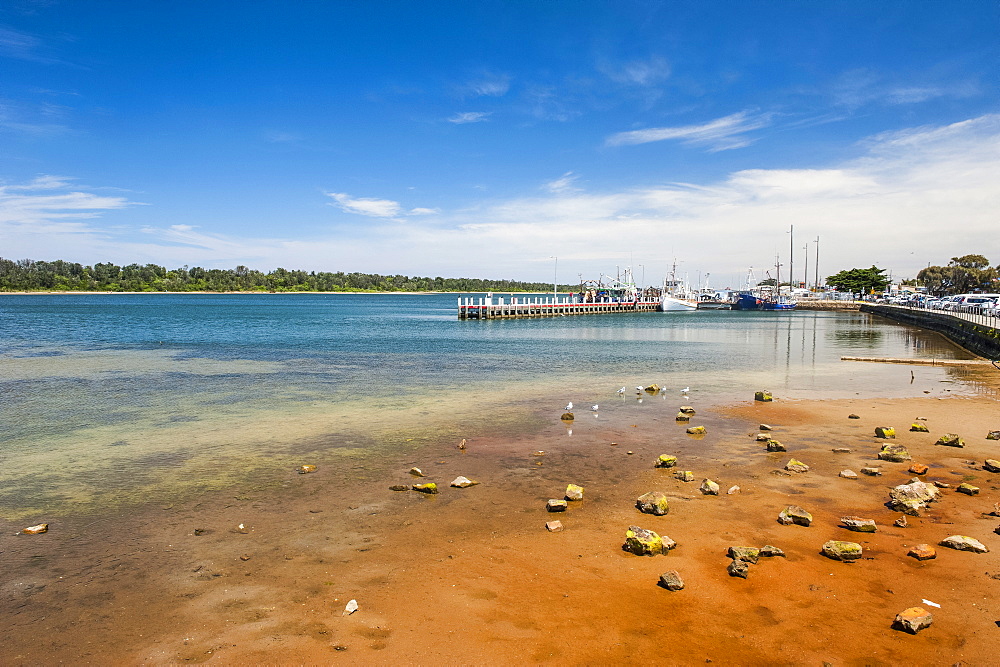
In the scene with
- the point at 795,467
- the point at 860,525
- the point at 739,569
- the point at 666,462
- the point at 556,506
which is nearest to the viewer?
the point at 739,569

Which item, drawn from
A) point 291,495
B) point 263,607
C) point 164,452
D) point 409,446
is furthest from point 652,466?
point 164,452

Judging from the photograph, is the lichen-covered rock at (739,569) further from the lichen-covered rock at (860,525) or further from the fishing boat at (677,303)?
the fishing boat at (677,303)

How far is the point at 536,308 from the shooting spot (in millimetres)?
99438

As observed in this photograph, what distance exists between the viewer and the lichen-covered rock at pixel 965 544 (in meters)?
8.21

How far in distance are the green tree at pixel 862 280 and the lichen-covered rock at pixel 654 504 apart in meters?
159

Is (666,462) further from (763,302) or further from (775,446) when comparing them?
(763,302)

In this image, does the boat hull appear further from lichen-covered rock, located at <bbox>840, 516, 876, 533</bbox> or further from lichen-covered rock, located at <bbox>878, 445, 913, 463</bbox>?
lichen-covered rock, located at <bbox>840, 516, 876, 533</bbox>

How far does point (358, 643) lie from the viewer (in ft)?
21.1

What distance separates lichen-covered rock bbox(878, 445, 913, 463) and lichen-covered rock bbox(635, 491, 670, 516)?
599 centimetres

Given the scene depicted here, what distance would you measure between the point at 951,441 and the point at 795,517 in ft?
24.9

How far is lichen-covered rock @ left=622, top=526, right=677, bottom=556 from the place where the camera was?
8.41 meters

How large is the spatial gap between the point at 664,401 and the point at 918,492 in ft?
36.7

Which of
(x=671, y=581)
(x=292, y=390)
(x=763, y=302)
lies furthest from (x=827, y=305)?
(x=671, y=581)

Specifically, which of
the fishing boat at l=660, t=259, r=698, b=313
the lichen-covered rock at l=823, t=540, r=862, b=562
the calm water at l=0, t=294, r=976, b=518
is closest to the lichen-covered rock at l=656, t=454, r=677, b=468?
the lichen-covered rock at l=823, t=540, r=862, b=562
